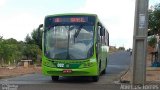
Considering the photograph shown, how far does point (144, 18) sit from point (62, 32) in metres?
3.92

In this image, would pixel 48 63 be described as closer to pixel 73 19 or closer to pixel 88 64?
pixel 88 64

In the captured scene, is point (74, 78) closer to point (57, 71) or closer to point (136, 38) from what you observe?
point (57, 71)

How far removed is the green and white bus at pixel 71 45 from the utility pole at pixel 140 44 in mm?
1948

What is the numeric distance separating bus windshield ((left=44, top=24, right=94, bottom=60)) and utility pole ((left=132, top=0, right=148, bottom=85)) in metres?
2.13

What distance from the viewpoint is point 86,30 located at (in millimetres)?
21922

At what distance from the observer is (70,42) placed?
2181cm

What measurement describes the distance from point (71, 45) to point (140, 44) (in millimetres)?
3186

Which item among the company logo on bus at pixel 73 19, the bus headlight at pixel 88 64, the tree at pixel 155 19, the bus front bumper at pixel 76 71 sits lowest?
the bus front bumper at pixel 76 71

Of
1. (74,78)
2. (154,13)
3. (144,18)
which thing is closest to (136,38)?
(144,18)

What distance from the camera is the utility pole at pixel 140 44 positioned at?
20.6 m

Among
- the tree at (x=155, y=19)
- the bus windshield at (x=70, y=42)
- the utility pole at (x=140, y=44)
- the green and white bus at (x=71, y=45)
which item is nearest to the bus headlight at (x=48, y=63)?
the green and white bus at (x=71, y=45)

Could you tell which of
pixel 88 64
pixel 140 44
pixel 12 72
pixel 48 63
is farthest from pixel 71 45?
pixel 12 72

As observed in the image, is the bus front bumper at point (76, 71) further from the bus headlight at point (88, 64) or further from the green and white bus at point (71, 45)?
the bus headlight at point (88, 64)

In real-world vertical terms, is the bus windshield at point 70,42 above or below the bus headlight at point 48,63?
above
